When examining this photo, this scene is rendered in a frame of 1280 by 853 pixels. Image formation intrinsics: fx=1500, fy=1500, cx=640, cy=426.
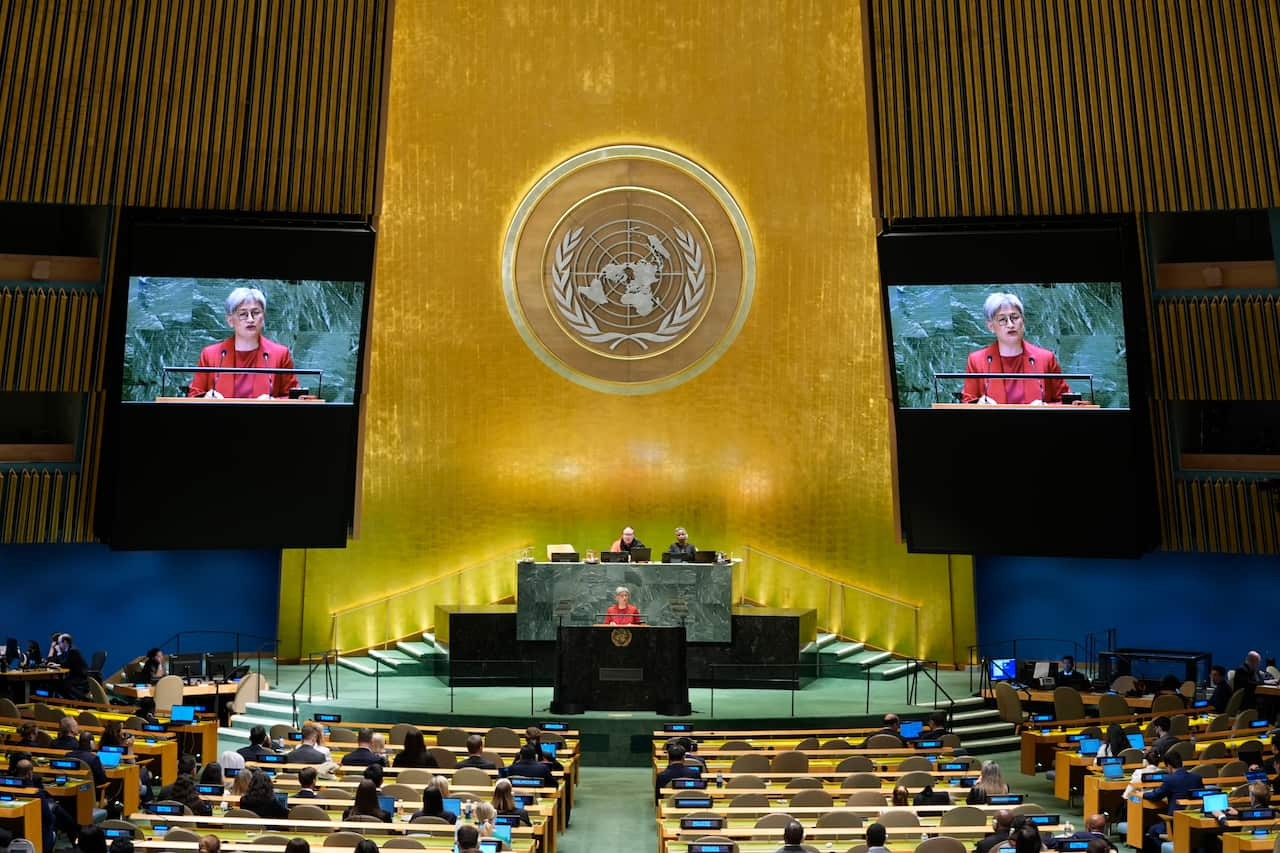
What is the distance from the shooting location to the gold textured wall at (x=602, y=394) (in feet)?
68.4

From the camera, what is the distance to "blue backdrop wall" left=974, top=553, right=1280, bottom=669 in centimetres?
1973

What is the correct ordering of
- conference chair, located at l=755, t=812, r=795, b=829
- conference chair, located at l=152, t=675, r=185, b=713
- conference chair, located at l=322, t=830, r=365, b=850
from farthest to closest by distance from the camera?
conference chair, located at l=152, t=675, r=185, b=713, conference chair, located at l=755, t=812, r=795, b=829, conference chair, located at l=322, t=830, r=365, b=850

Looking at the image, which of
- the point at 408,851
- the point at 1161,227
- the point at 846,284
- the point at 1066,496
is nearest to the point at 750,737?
the point at 1066,496

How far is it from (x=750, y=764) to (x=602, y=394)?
935 cm

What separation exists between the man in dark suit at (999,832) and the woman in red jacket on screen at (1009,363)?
776 centimetres

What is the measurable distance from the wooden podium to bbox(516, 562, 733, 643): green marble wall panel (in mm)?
2068

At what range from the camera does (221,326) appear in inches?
683

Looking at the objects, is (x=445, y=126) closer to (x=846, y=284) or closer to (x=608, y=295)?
(x=608, y=295)

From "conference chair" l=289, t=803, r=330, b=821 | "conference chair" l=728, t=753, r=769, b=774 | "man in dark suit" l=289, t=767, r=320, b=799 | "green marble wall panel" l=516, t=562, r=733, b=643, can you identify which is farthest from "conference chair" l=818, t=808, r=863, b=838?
"green marble wall panel" l=516, t=562, r=733, b=643

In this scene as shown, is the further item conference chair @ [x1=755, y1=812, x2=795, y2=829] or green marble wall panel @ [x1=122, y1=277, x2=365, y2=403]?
green marble wall panel @ [x1=122, y1=277, x2=365, y2=403]

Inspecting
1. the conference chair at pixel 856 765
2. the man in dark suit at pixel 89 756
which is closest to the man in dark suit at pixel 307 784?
the man in dark suit at pixel 89 756

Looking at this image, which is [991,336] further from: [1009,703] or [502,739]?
[502,739]

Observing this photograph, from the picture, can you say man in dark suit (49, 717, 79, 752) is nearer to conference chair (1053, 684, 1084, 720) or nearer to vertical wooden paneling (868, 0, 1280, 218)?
conference chair (1053, 684, 1084, 720)

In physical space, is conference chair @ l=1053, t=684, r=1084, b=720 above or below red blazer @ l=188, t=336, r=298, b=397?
below
